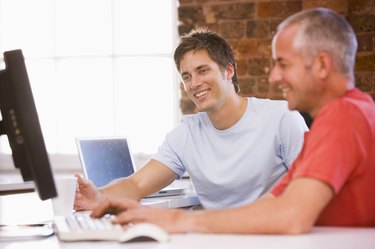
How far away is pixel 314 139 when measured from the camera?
134 cm

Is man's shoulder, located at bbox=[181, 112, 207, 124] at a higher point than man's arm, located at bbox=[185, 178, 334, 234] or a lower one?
lower

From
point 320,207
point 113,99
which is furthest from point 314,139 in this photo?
point 113,99

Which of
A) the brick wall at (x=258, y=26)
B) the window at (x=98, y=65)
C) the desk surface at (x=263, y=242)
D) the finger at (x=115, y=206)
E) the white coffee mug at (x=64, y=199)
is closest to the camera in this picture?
the desk surface at (x=263, y=242)

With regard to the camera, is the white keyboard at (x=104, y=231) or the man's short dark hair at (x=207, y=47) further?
the man's short dark hair at (x=207, y=47)

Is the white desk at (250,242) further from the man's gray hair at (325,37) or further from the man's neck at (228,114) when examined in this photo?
the man's neck at (228,114)

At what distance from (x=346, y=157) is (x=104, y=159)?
143 centimetres

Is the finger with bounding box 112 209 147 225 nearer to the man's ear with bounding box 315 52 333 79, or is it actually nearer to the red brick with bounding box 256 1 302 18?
the man's ear with bounding box 315 52 333 79

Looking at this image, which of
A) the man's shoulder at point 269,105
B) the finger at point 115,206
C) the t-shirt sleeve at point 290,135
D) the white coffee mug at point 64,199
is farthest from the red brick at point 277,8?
the finger at point 115,206

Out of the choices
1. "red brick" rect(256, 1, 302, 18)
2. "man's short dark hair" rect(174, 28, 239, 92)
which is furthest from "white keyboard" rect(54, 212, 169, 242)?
"red brick" rect(256, 1, 302, 18)

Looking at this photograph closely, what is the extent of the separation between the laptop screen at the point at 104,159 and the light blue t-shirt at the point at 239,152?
210mm

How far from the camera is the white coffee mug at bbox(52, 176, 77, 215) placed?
75.3 inches

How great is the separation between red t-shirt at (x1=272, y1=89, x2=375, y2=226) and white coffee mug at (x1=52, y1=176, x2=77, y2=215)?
2.75 feet

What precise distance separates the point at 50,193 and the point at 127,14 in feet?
10.1

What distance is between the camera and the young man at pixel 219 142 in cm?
236
